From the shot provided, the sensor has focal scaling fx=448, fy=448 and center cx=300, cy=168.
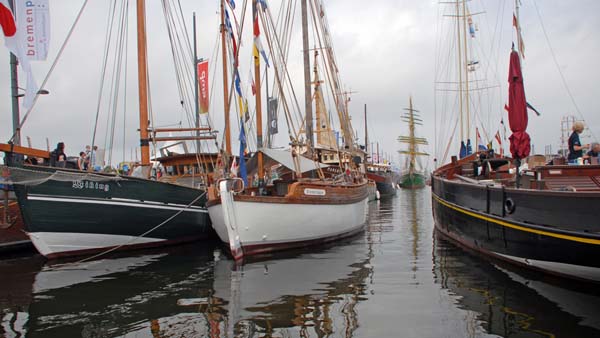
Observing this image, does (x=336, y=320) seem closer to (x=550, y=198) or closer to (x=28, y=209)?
(x=550, y=198)

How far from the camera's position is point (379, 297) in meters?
7.30

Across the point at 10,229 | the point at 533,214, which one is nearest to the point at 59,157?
the point at 10,229

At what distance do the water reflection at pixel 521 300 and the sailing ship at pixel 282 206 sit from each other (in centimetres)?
387

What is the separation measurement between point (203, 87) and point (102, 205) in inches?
391

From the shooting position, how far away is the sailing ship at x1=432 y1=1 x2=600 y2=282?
6617 millimetres

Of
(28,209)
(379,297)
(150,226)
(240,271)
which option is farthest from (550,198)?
(28,209)

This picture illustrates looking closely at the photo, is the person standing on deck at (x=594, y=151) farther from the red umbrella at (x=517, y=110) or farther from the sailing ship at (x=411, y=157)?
the sailing ship at (x=411, y=157)

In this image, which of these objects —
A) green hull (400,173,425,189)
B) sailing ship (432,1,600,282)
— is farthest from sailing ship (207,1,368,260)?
green hull (400,173,425,189)

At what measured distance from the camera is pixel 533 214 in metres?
7.53

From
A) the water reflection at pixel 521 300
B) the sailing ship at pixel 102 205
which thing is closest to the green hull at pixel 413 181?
the sailing ship at pixel 102 205

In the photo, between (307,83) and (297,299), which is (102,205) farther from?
(307,83)

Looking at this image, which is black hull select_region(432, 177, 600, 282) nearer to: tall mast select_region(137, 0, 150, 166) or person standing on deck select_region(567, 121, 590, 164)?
person standing on deck select_region(567, 121, 590, 164)

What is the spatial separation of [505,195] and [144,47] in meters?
11.4

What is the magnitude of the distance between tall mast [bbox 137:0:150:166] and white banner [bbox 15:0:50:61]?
2.62 m
